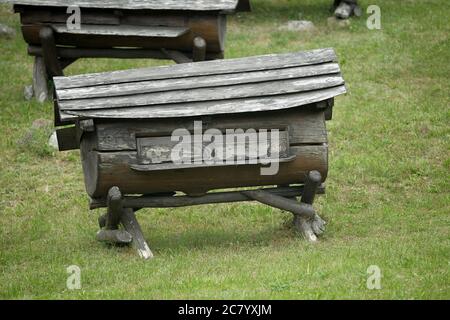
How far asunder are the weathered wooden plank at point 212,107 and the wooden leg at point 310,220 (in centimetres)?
94

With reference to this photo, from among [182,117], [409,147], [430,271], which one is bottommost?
[409,147]

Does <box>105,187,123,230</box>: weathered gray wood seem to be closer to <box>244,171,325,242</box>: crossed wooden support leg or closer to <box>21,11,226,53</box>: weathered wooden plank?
<box>244,171,325,242</box>: crossed wooden support leg

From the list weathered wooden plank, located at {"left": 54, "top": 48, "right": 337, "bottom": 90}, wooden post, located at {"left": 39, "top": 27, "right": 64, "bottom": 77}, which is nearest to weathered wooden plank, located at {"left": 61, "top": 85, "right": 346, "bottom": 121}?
weathered wooden plank, located at {"left": 54, "top": 48, "right": 337, "bottom": 90}

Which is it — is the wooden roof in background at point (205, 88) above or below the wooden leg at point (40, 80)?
above

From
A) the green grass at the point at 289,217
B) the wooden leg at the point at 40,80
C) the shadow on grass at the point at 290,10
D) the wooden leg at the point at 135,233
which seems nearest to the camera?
the green grass at the point at 289,217

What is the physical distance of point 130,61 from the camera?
18.6 metres

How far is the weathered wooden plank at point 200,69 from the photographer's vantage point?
991cm

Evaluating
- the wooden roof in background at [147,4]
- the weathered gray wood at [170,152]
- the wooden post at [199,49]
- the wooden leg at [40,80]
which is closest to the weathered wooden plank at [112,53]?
the wooden leg at [40,80]

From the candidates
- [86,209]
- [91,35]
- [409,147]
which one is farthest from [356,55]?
[86,209]

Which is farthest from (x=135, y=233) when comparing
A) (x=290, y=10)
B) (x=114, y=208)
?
(x=290, y=10)

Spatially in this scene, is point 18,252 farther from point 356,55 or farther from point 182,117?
point 356,55

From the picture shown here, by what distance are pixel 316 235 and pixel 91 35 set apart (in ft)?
22.7

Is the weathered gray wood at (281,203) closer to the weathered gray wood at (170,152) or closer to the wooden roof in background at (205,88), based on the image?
the weathered gray wood at (170,152)

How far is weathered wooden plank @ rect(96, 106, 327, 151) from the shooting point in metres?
9.66
